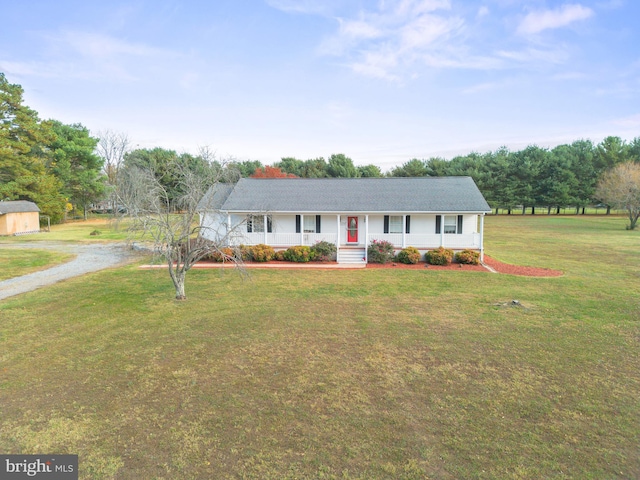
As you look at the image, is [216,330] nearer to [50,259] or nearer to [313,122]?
[50,259]

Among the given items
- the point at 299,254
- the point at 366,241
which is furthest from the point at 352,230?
the point at 299,254

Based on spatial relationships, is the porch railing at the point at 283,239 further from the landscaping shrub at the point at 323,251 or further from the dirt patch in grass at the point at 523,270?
the dirt patch in grass at the point at 523,270

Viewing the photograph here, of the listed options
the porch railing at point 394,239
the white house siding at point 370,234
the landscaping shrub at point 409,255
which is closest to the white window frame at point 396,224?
the white house siding at point 370,234

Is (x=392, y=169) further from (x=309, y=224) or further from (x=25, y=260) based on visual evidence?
(x=25, y=260)

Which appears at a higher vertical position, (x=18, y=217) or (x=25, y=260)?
(x=18, y=217)

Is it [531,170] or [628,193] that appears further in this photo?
[531,170]

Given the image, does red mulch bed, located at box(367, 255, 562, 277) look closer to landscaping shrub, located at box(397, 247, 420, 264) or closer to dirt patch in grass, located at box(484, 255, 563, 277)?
dirt patch in grass, located at box(484, 255, 563, 277)

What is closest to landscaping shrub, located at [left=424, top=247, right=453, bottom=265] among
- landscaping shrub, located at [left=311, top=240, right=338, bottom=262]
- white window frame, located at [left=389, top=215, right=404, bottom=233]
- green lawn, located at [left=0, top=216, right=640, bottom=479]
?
white window frame, located at [left=389, top=215, right=404, bottom=233]
